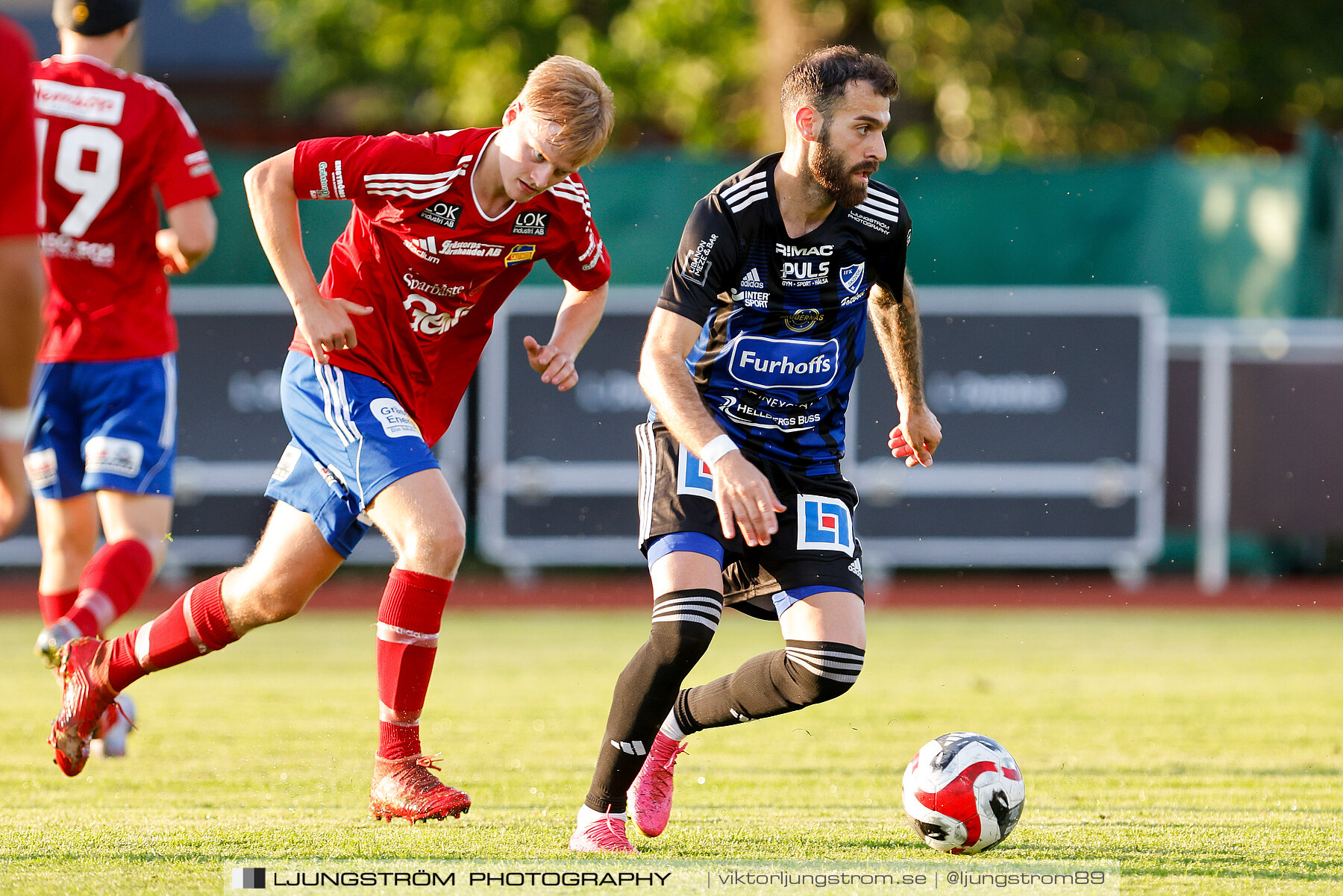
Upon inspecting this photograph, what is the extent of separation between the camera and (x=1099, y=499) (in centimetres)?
1228

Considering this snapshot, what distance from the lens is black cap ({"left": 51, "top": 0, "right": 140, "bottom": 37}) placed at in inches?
219

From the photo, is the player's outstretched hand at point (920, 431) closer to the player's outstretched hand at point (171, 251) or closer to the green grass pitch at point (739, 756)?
the green grass pitch at point (739, 756)

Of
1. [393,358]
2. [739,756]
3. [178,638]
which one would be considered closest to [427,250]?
[393,358]

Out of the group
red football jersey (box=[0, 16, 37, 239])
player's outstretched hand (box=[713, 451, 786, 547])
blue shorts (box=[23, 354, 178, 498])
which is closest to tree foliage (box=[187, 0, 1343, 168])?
blue shorts (box=[23, 354, 178, 498])

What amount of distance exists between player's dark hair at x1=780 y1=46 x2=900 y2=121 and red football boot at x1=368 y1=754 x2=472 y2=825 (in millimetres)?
2047

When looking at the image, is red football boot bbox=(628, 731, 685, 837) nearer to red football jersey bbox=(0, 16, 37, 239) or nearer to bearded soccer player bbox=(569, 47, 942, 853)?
bearded soccer player bbox=(569, 47, 942, 853)

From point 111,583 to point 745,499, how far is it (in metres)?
2.37

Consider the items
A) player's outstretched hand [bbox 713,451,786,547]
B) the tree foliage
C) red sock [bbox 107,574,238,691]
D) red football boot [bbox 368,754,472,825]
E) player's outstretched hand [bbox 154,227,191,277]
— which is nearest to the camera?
player's outstretched hand [bbox 713,451,786,547]

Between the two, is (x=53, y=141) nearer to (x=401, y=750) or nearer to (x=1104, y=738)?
(x=401, y=750)

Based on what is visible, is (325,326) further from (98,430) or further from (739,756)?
(739,756)

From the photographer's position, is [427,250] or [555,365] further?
[555,365]

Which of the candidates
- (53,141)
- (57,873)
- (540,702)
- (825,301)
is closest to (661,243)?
(540,702)

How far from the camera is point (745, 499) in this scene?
13.3 feet

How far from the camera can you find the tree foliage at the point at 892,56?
19188mm
